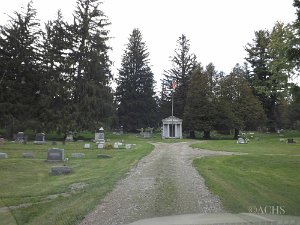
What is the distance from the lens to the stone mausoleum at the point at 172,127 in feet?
196

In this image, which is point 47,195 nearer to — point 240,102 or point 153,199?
point 153,199

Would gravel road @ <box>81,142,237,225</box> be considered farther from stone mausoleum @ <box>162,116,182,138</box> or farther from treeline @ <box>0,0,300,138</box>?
stone mausoleum @ <box>162,116,182,138</box>

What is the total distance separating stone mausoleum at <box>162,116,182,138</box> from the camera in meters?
59.7

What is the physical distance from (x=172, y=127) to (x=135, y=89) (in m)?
16.6

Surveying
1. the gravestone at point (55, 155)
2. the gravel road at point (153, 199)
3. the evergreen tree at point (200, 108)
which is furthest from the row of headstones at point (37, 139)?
the gravel road at point (153, 199)

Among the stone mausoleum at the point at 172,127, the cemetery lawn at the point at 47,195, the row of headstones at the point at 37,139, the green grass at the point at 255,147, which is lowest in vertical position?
the cemetery lawn at the point at 47,195

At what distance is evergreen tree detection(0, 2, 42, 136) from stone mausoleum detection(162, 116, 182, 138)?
19509 millimetres

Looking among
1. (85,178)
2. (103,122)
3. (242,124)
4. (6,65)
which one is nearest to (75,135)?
(103,122)

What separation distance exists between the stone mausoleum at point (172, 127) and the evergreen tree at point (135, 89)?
12785 mm

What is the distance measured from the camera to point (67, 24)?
52219mm

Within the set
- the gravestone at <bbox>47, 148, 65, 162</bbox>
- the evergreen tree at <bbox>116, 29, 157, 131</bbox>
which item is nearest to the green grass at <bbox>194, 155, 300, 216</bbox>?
the gravestone at <bbox>47, 148, 65, 162</bbox>

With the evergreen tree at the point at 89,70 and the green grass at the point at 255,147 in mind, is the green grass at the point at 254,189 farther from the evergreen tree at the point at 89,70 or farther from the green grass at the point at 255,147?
the evergreen tree at the point at 89,70

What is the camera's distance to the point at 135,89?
74000 mm

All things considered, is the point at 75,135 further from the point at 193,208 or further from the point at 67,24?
the point at 193,208
